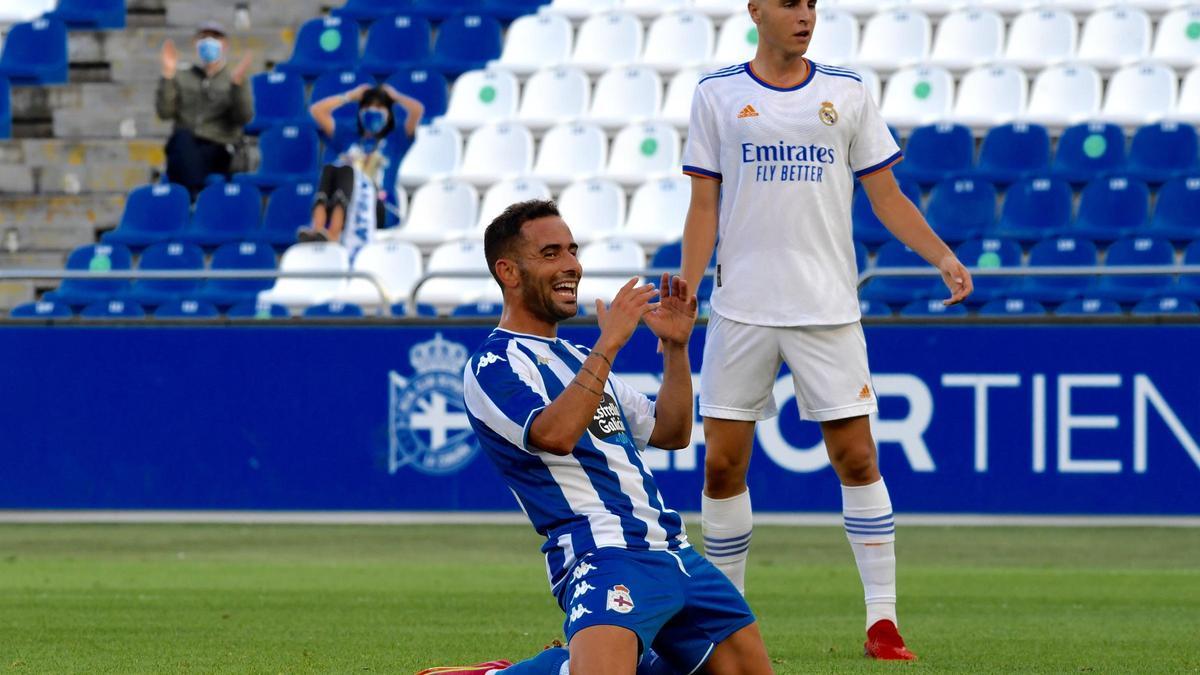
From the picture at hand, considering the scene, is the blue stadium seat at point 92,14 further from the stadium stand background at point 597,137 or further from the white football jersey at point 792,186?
the white football jersey at point 792,186

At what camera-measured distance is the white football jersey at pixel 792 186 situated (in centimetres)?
584

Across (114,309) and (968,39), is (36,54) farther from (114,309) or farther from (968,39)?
(968,39)

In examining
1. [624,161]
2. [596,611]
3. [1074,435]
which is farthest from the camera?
[624,161]

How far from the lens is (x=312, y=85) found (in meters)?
17.1

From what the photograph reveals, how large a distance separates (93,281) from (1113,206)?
24.8 ft

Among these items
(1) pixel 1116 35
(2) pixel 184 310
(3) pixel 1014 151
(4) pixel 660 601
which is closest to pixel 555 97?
(3) pixel 1014 151

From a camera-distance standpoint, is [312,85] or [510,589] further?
[312,85]

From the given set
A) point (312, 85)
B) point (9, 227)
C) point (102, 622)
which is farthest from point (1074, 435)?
point (9, 227)

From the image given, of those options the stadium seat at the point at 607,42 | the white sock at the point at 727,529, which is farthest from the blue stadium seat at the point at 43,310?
the white sock at the point at 727,529

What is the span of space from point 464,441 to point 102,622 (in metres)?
4.78

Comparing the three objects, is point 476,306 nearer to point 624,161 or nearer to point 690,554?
point 624,161

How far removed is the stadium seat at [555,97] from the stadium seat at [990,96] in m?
3.22

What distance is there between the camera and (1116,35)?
15.7 m

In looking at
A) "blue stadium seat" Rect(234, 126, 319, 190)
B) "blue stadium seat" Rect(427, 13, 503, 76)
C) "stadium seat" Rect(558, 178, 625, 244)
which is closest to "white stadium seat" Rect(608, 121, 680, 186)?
"stadium seat" Rect(558, 178, 625, 244)
